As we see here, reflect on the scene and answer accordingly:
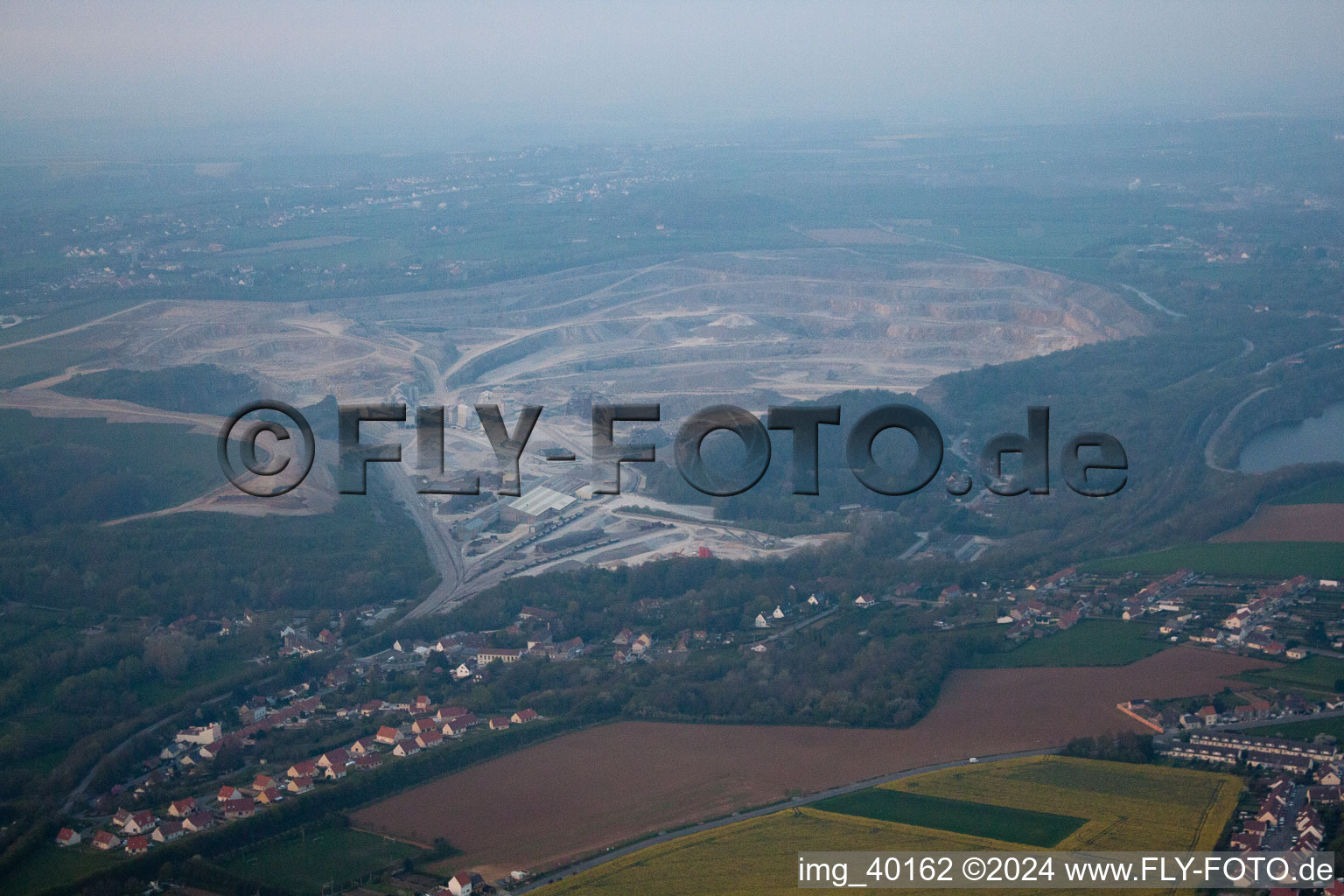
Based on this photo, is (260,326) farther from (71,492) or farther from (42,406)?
(71,492)

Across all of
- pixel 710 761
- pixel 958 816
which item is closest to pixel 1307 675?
pixel 958 816

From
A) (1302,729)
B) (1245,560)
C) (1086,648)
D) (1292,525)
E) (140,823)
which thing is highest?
(1292,525)

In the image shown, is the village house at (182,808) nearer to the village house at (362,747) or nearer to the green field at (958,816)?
the village house at (362,747)

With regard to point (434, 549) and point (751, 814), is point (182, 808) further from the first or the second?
point (434, 549)

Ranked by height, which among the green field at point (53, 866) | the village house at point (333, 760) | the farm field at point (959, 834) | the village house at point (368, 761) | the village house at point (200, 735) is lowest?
the village house at point (200, 735)

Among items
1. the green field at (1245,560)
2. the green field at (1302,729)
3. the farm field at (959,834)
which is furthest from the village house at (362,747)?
the green field at (1245,560)

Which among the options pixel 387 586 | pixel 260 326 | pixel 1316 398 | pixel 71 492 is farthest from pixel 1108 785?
pixel 260 326
